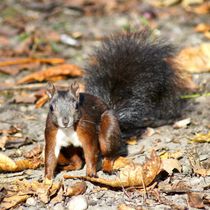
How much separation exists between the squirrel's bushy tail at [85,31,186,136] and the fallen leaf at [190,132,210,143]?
0.36 metres

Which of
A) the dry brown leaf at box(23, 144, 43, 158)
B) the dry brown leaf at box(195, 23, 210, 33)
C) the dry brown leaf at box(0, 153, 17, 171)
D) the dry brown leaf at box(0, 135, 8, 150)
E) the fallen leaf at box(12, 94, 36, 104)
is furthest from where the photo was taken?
the dry brown leaf at box(195, 23, 210, 33)

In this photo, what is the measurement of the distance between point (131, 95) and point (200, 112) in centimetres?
76

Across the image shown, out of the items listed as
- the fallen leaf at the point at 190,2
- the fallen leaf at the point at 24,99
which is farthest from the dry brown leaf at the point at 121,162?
the fallen leaf at the point at 190,2

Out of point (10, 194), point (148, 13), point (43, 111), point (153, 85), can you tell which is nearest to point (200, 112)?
point (153, 85)

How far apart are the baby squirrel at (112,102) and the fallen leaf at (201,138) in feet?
1.19

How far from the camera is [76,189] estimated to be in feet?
11.2

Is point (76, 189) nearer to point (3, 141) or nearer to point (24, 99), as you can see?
point (3, 141)

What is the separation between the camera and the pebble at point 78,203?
10.6ft

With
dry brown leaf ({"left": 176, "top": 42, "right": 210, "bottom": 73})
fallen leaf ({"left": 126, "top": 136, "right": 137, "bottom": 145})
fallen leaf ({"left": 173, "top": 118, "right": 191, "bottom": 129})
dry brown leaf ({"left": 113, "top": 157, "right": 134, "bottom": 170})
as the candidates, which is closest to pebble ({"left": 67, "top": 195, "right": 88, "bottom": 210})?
dry brown leaf ({"left": 113, "top": 157, "right": 134, "bottom": 170})

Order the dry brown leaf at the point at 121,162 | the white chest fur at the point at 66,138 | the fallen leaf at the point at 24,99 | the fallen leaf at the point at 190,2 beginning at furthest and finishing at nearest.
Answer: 1. the fallen leaf at the point at 190,2
2. the fallen leaf at the point at 24,99
3. the dry brown leaf at the point at 121,162
4. the white chest fur at the point at 66,138

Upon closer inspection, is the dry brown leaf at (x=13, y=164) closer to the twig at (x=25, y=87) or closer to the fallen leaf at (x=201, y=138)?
the fallen leaf at (x=201, y=138)

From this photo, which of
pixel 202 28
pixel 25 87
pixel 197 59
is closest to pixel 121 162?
pixel 25 87

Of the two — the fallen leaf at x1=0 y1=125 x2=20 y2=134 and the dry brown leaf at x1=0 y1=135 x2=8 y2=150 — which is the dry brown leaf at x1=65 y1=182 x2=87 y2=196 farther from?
the fallen leaf at x1=0 y1=125 x2=20 y2=134

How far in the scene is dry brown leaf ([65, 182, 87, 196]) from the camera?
339 cm
